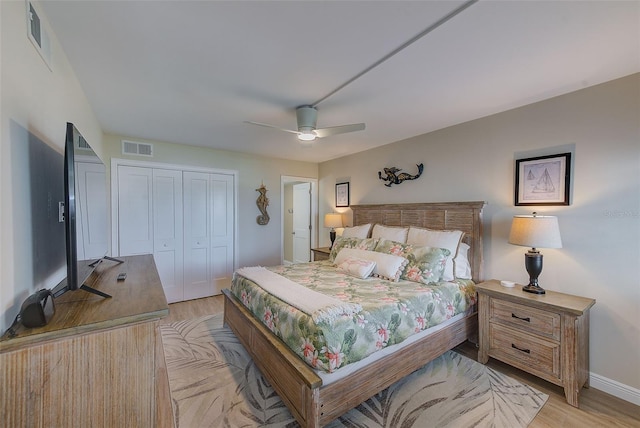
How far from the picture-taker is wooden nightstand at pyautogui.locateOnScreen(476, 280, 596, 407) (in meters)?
1.99

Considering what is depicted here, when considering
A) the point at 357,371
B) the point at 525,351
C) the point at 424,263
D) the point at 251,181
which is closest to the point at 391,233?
the point at 424,263

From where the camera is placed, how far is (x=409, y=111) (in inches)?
107

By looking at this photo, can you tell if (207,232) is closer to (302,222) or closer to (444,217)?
(302,222)

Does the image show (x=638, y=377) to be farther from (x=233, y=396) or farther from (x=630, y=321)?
(x=233, y=396)

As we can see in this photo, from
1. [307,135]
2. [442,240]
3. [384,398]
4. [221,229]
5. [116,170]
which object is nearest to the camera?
[384,398]

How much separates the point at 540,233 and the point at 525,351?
101cm

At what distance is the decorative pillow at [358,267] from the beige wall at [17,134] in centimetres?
236

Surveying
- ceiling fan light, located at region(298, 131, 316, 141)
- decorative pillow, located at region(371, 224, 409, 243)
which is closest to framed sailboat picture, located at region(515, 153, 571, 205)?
decorative pillow, located at region(371, 224, 409, 243)

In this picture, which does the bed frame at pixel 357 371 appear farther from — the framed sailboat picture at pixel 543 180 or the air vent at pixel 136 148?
the air vent at pixel 136 148

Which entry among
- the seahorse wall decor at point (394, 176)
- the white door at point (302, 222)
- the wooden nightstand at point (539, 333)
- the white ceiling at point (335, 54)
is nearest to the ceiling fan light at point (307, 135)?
the white ceiling at point (335, 54)

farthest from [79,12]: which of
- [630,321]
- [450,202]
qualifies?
[630,321]

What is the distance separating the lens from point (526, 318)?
223 centimetres

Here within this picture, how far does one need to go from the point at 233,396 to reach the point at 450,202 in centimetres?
292

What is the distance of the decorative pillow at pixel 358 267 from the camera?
2828 millimetres
